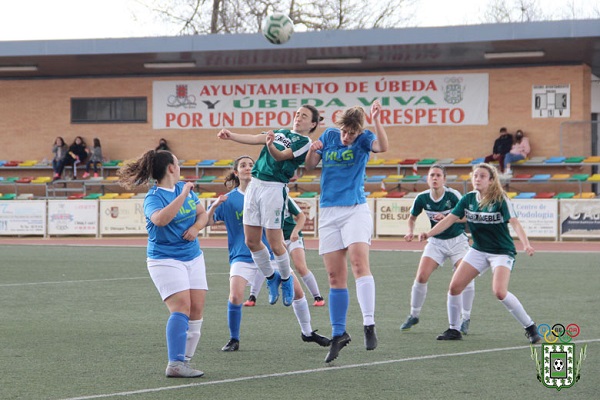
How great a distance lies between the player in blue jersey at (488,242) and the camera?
985cm

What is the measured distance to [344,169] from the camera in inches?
340

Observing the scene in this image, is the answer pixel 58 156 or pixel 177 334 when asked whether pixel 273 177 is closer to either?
pixel 177 334

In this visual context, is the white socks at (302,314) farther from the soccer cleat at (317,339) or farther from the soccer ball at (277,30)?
the soccer ball at (277,30)

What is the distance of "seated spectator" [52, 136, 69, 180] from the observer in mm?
35406

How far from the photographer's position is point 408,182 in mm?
32500

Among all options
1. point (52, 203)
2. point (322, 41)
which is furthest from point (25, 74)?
point (322, 41)

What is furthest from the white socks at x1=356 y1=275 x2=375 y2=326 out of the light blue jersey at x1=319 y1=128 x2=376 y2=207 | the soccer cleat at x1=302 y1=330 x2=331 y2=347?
the soccer cleat at x1=302 y1=330 x2=331 y2=347

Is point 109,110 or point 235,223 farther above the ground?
point 109,110

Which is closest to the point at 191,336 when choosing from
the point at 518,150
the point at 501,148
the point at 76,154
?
the point at 501,148

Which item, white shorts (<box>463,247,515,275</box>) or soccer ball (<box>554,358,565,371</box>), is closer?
soccer ball (<box>554,358,565,371</box>)

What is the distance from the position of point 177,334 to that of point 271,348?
74.5 inches

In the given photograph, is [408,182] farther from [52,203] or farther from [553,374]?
[553,374]

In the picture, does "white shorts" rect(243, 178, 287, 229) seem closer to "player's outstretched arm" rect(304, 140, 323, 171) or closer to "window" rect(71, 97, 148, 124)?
"player's outstretched arm" rect(304, 140, 323, 171)

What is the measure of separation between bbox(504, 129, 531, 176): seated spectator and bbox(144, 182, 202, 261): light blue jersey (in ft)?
82.4
